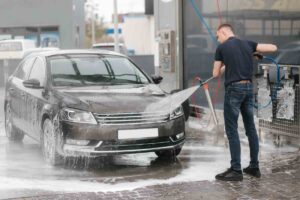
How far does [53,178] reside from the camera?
7.14 m

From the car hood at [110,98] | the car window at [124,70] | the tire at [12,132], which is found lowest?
the tire at [12,132]

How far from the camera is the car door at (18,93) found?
9258 mm

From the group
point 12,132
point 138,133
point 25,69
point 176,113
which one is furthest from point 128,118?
point 12,132

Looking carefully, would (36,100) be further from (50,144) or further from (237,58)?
(237,58)

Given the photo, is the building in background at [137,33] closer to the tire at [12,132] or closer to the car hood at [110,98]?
the tire at [12,132]

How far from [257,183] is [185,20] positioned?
7035mm

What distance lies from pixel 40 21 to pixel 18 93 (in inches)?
669

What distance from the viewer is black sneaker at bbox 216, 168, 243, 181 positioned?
22.7ft

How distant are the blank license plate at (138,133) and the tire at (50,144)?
0.94m

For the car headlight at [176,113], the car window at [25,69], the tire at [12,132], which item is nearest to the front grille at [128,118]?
the car headlight at [176,113]

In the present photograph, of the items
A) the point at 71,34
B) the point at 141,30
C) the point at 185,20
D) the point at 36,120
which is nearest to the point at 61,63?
the point at 36,120

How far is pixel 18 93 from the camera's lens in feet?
31.1

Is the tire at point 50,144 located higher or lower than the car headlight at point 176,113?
lower

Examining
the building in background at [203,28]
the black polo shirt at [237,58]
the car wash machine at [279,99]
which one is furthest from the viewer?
the building in background at [203,28]
